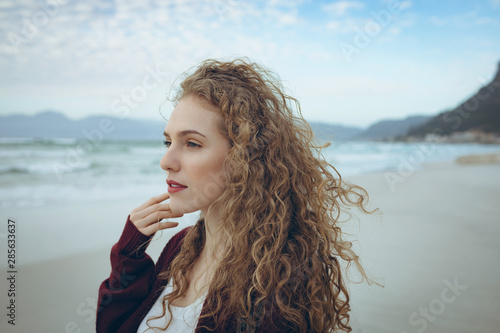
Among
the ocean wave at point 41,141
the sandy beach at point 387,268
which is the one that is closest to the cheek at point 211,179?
the sandy beach at point 387,268

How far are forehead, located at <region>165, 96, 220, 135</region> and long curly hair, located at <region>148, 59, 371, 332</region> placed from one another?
0.03 m

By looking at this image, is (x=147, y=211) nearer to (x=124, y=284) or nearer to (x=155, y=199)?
(x=155, y=199)

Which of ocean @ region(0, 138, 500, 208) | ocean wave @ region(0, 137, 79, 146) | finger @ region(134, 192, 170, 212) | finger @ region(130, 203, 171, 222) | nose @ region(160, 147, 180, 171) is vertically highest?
ocean wave @ region(0, 137, 79, 146)

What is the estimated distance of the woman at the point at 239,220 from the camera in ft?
4.82

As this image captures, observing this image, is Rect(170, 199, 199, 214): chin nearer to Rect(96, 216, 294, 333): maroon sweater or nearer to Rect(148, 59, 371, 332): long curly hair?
Rect(148, 59, 371, 332): long curly hair

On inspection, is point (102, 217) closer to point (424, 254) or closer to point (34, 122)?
point (424, 254)

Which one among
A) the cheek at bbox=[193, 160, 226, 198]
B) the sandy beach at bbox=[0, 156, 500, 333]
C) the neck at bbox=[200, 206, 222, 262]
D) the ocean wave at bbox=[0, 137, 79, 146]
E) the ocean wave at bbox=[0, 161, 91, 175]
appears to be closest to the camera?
the cheek at bbox=[193, 160, 226, 198]

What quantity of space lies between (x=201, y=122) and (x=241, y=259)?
0.64 m

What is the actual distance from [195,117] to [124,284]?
1.00 metres

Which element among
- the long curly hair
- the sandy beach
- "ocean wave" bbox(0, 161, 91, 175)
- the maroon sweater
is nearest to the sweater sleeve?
the maroon sweater

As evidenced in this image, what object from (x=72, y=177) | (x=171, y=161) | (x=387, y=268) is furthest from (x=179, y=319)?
(x=72, y=177)

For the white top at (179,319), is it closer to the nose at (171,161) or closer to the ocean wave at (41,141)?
the nose at (171,161)

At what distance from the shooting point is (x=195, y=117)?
1.57 metres

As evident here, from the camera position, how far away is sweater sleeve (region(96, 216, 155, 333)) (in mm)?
1839
